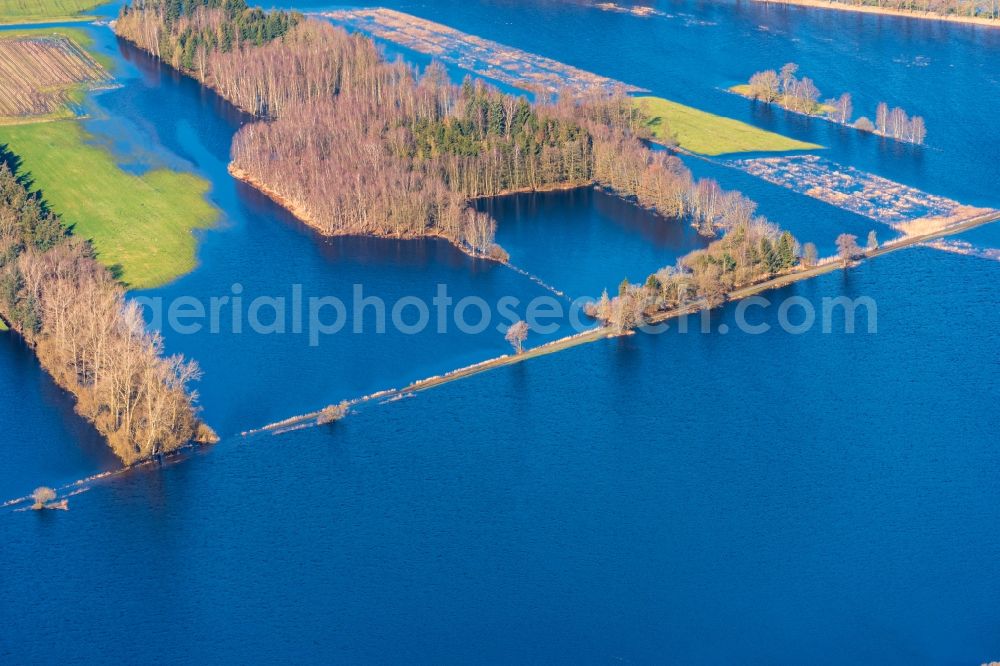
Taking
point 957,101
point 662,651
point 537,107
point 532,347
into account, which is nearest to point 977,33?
point 957,101

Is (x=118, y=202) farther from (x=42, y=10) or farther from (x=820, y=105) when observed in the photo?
(x=42, y=10)

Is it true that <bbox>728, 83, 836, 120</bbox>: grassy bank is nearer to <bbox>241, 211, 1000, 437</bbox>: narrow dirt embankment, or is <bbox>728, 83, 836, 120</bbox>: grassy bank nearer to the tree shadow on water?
<bbox>241, 211, 1000, 437</bbox>: narrow dirt embankment

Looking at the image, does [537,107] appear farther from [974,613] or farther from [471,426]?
[974,613]

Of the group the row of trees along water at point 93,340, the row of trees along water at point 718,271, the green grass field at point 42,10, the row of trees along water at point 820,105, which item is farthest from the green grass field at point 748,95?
the green grass field at point 42,10

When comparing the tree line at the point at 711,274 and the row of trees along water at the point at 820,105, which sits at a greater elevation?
the row of trees along water at the point at 820,105

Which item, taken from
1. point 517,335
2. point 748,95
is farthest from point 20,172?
point 748,95

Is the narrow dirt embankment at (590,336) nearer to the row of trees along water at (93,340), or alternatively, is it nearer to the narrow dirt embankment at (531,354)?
the narrow dirt embankment at (531,354)
